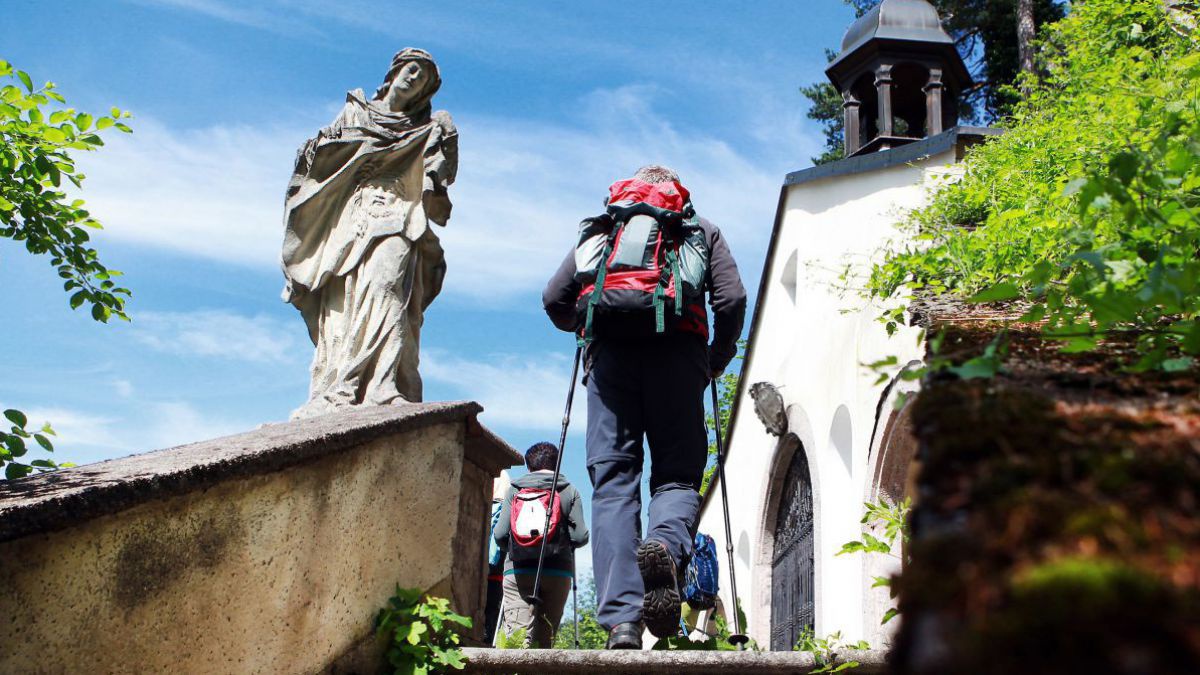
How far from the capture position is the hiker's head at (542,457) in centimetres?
714

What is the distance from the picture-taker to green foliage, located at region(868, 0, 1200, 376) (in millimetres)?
2016

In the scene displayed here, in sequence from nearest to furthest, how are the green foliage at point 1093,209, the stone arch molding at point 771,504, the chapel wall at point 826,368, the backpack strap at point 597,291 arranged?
the green foliage at point 1093,209 → the backpack strap at point 597,291 → the chapel wall at point 826,368 → the stone arch molding at point 771,504

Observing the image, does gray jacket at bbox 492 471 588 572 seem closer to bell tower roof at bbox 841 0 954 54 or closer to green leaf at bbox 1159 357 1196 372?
green leaf at bbox 1159 357 1196 372

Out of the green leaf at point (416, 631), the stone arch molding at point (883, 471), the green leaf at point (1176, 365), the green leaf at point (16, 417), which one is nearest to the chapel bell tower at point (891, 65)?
the stone arch molding at point (883, 471)

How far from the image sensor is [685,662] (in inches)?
162

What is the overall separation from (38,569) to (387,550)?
1.94 meters

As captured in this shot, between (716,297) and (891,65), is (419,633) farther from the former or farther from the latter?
(891,65)

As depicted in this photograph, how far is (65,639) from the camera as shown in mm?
2930

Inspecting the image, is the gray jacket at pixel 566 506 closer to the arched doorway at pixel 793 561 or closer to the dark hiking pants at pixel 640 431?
the dark hiking pants at pixel 640 431

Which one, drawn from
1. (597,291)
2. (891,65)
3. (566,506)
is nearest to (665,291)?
(597,291)

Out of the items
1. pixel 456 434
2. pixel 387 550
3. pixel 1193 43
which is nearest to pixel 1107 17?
pixel 1193 43

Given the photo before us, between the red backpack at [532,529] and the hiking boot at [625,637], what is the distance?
6.83 feet

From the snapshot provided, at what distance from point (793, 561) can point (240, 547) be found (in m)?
11.0

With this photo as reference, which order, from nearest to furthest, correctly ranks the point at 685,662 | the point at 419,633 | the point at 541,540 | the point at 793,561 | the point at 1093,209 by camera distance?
the point at 1093,209 < the point at 685,662 < the point at 419,633 < the point at 541,540 < the point at 793,561
